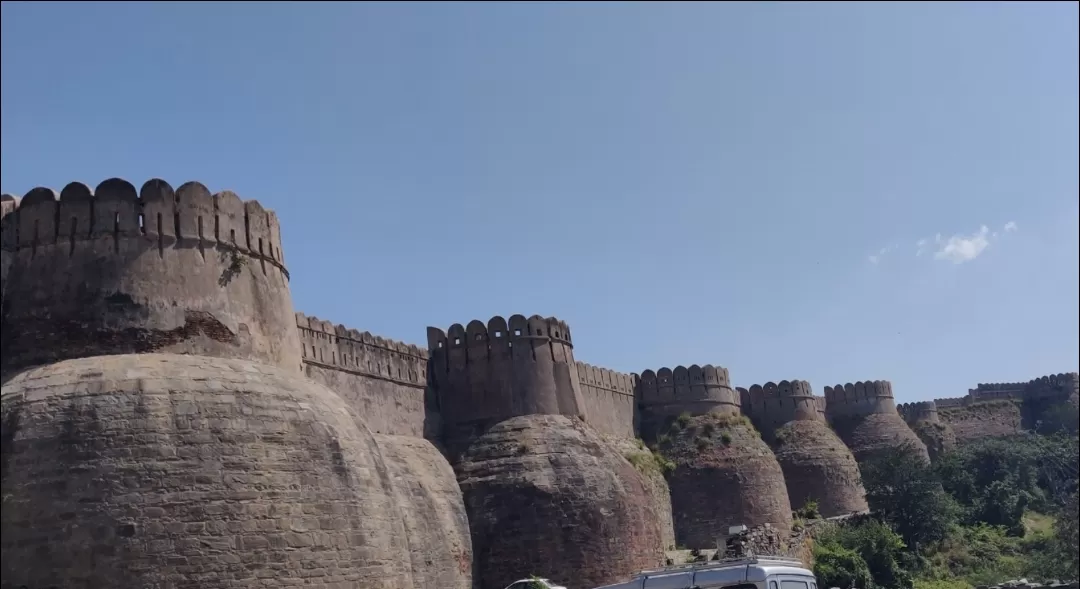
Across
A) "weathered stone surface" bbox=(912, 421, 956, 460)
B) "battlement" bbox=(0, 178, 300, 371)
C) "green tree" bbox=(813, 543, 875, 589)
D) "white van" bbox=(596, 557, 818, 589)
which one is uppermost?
"battlement" bbox=(0, 178, 300, 371)

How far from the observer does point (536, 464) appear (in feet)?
77.4

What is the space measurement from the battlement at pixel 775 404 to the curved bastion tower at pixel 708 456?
312cm

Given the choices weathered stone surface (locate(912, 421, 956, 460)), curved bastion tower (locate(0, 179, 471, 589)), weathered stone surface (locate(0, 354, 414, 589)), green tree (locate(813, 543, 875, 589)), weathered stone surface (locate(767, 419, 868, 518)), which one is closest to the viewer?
weathered stone surface (locate(0, 354, 414, 589))

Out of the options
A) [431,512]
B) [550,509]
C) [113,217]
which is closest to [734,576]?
[113,217]

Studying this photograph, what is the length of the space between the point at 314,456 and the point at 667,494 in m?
21.7

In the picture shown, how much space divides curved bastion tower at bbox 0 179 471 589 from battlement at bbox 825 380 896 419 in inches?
1330

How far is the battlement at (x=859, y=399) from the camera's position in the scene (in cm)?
4503

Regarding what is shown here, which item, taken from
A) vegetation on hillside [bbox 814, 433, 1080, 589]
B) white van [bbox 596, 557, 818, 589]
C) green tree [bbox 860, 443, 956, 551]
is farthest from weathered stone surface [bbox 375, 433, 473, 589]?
green tree [bbox 860, 443, 956, 551]

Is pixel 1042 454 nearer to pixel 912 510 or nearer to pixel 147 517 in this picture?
pixel 912 510

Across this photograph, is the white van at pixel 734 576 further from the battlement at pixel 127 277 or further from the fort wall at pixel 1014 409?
the fort wall at pixel 1014 409

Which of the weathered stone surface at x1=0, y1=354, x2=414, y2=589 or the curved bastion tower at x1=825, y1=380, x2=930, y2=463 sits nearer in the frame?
the weathered stone surface at x1=0, y1=354, x2=414, y2=589

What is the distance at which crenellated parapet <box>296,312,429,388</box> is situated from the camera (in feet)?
70.8

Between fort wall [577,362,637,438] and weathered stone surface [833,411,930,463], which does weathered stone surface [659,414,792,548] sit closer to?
fort wall [577,362,637,438]

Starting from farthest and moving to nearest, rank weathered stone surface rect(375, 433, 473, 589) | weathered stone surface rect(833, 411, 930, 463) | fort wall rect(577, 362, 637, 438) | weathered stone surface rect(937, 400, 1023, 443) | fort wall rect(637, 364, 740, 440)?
weathered stone surface rect(937, 400, 1023, 443)
weathered stone surface rect(833, 411, 930, 463)
fort wall rect(637, 364, 740, 440)
fort wall rect(577, 362, 637, 438)
weathered stone surface rect(375, 433, 473, 589)
